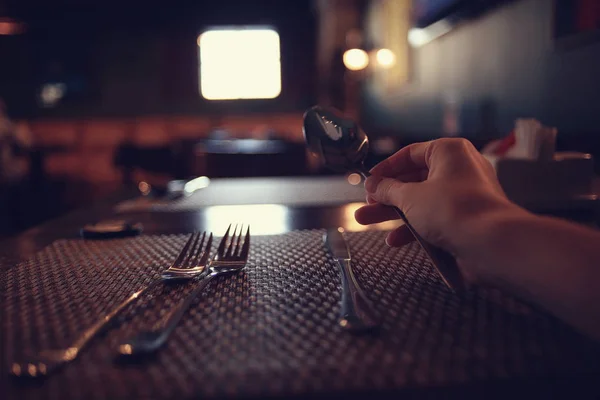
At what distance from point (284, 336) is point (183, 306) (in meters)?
0.11

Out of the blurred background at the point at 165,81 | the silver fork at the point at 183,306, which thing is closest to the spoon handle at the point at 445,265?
the silver fork at the point at 183,306

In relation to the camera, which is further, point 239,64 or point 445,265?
point 239,64

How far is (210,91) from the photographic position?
701 centimetres

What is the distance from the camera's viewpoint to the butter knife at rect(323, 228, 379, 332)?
1.27 feet

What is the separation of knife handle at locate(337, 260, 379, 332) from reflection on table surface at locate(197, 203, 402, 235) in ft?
1.05

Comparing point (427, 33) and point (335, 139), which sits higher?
point (427, 33)

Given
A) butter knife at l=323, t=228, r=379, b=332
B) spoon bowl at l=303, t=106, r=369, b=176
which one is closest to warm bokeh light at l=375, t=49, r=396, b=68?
spoon bowl at l=303, t=106, r=369, b=176

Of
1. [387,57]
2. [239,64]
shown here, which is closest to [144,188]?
[387,57]

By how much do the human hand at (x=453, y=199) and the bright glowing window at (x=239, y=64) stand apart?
6.72 meters

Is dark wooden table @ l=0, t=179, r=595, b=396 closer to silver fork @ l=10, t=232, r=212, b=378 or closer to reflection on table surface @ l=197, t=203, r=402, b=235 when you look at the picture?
reflection on table surface @ l=197, t=203, r=402, b=235

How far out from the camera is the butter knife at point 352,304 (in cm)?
39

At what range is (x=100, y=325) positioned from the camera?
39 cm

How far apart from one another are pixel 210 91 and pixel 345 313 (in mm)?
6934

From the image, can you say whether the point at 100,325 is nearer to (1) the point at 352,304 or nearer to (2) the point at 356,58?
(1) the point at 352,304
